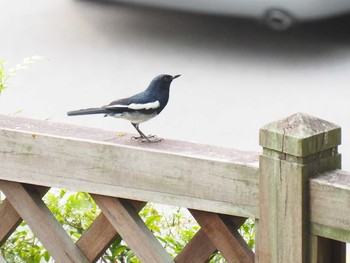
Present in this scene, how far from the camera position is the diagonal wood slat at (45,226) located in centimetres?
250

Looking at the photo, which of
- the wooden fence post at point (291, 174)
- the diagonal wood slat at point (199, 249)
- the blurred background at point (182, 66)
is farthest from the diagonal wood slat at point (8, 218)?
the blurred background at point (182, 66)

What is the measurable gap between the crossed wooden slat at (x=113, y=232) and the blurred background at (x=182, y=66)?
4536mm

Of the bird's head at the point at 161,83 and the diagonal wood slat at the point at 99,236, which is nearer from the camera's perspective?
the diagonal wood slat at the point at 99,236

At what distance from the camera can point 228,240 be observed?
222 cm

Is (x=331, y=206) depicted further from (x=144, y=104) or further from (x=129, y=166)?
(x=144, y=104)

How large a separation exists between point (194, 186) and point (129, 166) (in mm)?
183

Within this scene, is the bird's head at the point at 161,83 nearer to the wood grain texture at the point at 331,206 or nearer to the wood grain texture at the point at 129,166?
the wood grain texture at the point at 129,166

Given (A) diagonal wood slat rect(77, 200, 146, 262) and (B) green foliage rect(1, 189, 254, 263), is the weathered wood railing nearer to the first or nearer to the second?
(A) diagonal wood slat rect(77, 200, 146, 262)

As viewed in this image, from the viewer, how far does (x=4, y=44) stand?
10.0 meters

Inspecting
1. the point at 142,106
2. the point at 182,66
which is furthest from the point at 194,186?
the point at 182,66

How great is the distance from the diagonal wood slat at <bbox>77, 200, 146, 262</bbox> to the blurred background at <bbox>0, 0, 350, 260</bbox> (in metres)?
4.61

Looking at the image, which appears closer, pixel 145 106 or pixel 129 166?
pixel 129 166

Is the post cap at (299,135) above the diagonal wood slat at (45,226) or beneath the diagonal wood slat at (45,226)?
above

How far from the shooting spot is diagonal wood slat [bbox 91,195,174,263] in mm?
2354
